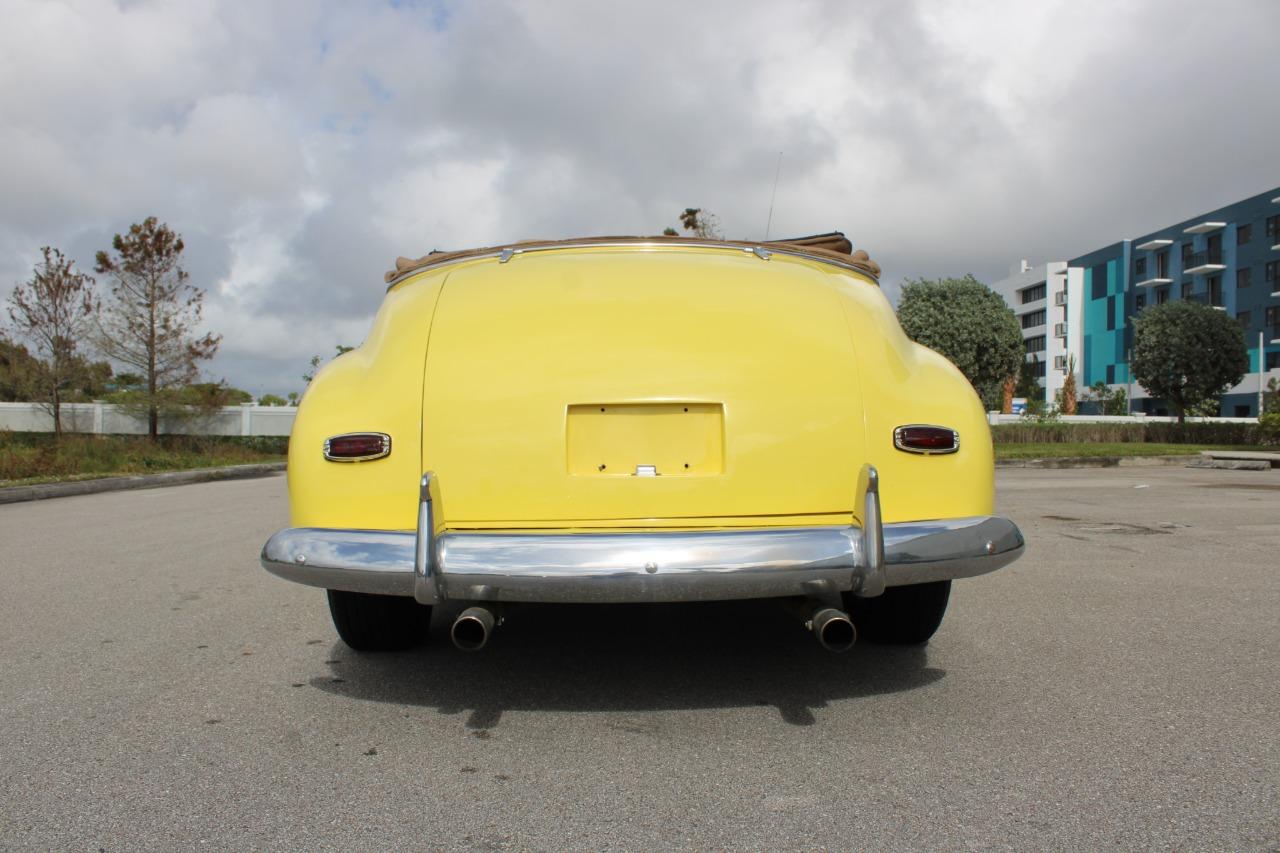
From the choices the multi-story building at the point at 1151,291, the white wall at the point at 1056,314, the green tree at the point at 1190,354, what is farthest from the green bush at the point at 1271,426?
the white wall at the point at 1056,314

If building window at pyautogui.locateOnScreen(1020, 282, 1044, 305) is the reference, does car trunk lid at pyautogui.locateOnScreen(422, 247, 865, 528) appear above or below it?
below

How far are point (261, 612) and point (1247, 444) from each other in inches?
1452

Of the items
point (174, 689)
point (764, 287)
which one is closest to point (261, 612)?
point (174, 689)

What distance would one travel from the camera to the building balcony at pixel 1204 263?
5862 cm

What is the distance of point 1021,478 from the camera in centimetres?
1602

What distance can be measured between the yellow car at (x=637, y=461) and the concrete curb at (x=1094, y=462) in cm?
1921

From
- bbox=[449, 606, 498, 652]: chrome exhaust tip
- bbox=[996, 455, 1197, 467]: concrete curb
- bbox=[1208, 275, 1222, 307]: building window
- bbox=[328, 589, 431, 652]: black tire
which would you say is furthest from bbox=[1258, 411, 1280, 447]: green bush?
bbox=[1208, 275, 1222, 307]: building window

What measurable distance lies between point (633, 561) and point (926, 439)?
3.47ft

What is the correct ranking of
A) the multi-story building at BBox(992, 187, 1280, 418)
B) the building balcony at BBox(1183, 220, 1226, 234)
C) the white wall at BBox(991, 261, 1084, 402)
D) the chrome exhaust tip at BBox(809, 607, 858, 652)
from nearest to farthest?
the chrome exhaust tip at BBox(809, 607, 858, 652), the multi-story building at BBox(992, 187, 1280, 418), the building balcony at BBox(1183, 220, 1226, 234), the white wall at BBox(991, 261, 1084, 402)

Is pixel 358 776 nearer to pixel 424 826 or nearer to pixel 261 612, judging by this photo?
pixel 424 826

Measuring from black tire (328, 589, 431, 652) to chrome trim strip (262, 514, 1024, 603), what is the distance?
28.0 inches

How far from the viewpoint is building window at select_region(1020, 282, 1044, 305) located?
262 ft

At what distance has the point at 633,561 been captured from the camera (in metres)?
2.51

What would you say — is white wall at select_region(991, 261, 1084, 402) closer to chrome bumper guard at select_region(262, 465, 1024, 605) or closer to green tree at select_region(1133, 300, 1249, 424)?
green tree at select_region(1133, 300, 1249, 424)
